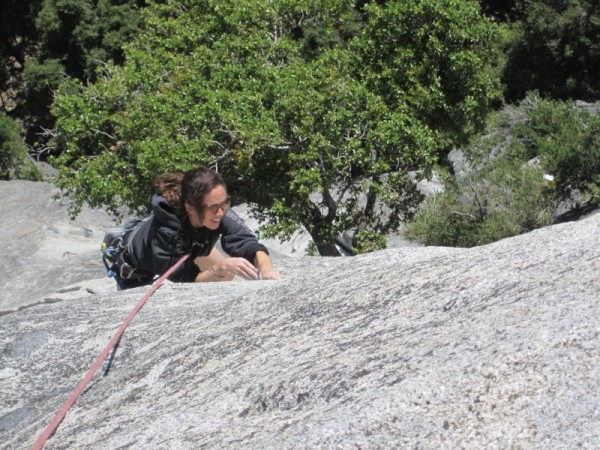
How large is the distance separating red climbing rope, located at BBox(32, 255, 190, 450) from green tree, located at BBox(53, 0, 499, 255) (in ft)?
26.9

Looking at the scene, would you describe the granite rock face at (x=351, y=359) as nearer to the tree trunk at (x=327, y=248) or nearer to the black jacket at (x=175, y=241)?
the black jacket at (x=175, y=241)

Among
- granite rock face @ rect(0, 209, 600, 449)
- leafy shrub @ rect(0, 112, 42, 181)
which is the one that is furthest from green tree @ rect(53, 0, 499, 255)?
leafy shrub @ rect(0, 112, 42, 181)

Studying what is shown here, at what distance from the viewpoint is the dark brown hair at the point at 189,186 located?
17.9 ft

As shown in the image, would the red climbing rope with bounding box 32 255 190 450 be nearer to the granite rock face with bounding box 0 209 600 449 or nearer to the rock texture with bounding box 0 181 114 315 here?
the granite rock face with bounding box 0 209 600 449

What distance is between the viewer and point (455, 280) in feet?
13.6

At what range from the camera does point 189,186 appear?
5.47 m

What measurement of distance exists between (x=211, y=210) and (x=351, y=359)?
2.12m

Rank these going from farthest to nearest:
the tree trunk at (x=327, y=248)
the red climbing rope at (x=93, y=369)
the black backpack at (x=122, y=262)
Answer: the tree trunk at (x=327, y=248) → the black backpack at (x=122, y=262) → the red climbing rope at (x=93, y=369)

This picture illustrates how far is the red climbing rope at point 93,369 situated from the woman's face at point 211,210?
0.33 meters

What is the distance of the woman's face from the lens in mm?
5469

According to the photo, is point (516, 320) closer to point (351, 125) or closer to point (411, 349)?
point (411, 349)

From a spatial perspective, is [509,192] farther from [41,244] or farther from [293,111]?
[41,244]

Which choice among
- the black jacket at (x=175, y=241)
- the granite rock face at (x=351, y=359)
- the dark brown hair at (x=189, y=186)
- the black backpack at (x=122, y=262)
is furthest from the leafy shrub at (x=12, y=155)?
the granite rock face at (x=351, y=359)

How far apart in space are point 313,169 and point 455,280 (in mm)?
9889
